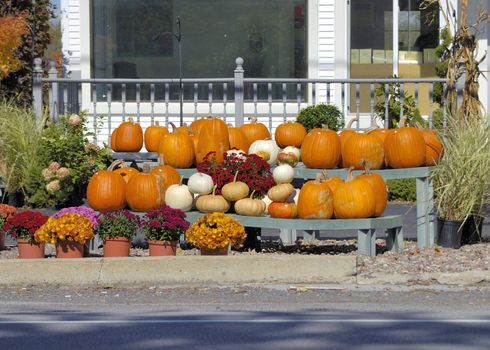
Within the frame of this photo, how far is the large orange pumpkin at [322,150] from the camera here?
1329 centimetres

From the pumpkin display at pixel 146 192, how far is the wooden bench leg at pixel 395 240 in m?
2.44

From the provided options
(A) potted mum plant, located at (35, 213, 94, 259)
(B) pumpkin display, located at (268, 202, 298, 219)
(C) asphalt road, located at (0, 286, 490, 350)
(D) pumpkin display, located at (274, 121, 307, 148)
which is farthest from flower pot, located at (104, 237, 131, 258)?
(D) pumpkin display, located at (274, 121, 307, 148)

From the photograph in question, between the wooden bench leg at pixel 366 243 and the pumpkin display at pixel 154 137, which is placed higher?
the pumpkin display at pixel 154 137

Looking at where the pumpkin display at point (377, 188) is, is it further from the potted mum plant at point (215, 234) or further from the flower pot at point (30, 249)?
the flower pot at point (30, 249)

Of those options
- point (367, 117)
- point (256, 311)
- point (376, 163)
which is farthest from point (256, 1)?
point (256, 311)

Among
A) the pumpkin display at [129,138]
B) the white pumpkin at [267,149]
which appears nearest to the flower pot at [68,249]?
the white pumpkin at [267,149]

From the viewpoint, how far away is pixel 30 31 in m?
23.7

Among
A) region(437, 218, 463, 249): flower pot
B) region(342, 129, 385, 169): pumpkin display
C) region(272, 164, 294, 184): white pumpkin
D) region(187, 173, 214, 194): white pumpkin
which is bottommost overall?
region(437, 218, 463, 249): flower pot

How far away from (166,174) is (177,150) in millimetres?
Answer: 468

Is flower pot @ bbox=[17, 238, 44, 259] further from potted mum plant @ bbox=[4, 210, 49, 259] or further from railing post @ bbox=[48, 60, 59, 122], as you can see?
railing post @ bbox=[48, 60, 59, 122]

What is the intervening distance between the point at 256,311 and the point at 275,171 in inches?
130

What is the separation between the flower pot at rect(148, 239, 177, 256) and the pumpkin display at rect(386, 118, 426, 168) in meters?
2.67

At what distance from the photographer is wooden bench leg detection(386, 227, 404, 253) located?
1269 cm

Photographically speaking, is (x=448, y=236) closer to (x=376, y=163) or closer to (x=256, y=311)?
(x=376, y=163)
